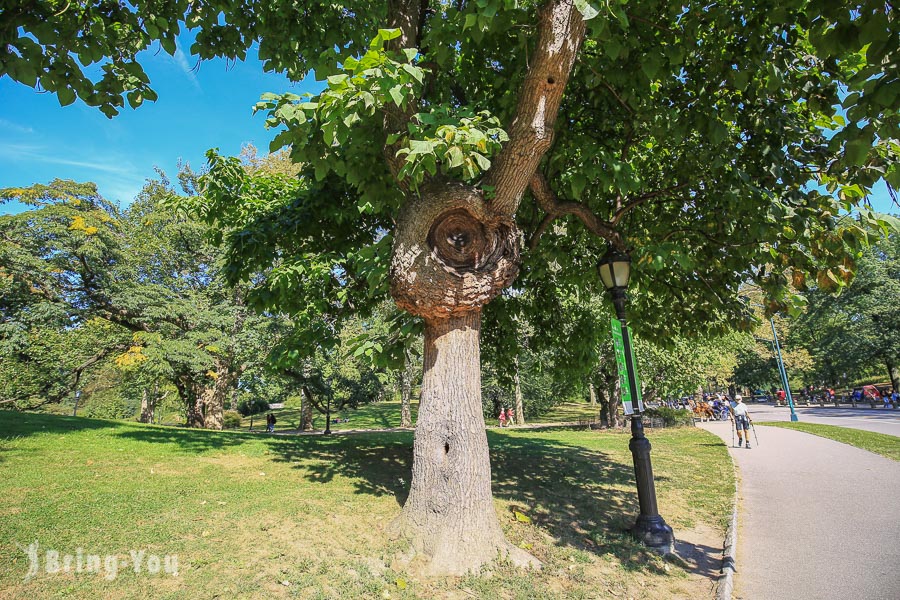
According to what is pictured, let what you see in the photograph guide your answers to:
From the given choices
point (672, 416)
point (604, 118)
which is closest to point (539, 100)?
point (604, 118)

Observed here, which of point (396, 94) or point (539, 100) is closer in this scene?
point (396, 94)

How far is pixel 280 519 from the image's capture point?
4.80m

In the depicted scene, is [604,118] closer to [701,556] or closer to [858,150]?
[858,150]

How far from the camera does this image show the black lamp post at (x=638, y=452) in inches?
196

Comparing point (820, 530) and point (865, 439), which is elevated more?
point (865, 439)

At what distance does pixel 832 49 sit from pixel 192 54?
6457 millimetres

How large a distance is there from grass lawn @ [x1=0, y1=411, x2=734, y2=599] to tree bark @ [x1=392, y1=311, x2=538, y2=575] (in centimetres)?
26

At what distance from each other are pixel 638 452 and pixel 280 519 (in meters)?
4.25

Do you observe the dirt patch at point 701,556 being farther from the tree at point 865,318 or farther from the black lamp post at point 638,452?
the tree at point 865,318

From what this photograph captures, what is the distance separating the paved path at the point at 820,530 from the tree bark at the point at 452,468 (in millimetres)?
2441

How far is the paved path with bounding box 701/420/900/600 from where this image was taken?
4055 mm

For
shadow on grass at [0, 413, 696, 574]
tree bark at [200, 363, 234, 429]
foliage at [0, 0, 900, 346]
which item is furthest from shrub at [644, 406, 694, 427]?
tree bark at [200, 363, 234, 429]

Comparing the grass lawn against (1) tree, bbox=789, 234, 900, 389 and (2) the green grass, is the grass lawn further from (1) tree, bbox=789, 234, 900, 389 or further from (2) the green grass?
(1) tree, bbox=789, 234, 900, 389

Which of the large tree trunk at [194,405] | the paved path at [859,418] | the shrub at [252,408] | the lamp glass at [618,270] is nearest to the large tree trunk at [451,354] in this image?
the lamp glass at [618,270]
